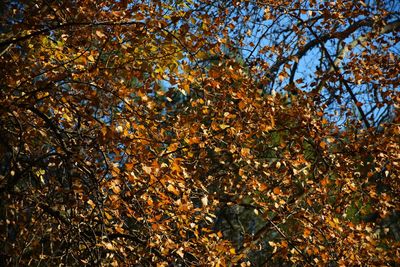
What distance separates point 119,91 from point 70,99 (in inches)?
15.0

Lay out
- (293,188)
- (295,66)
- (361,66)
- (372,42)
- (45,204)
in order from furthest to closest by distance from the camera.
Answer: (295,66)
(372,42)
(361,66)
(293,188)
(45,204)

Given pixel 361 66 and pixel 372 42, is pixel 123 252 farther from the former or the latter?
pixel 372 42

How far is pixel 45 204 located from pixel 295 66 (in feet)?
16.5

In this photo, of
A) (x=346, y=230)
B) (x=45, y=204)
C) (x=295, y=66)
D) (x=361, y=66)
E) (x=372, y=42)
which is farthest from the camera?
(x=295, y=66)

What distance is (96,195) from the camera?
3.48m

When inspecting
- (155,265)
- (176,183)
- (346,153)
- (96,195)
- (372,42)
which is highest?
(372,42)

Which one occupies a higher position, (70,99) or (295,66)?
(295,66)

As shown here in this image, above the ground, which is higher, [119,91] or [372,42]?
[372,42]

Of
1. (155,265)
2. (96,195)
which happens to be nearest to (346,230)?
(155,265)

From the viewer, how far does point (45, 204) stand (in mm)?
3951

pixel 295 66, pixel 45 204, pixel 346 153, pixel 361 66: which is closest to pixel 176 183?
pixel 45 204

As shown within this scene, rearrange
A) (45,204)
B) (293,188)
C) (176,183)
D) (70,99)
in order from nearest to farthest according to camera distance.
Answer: (176,183) < (70,99) < (45,204) < (293,188)

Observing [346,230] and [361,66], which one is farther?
[361,66]

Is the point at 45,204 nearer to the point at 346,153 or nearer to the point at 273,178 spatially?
the point at 273,178
